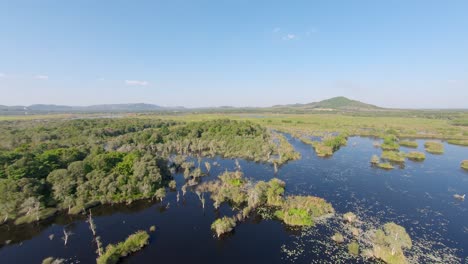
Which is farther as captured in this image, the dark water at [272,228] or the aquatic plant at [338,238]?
the aquatic plant at [338,238]

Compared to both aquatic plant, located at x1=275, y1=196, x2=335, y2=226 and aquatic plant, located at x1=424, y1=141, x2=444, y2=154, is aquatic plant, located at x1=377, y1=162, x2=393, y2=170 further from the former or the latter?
aquatic plant, located at x1=275, y1=196, x2=335, y2=226

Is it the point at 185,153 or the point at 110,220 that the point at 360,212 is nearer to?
the point at 110,220

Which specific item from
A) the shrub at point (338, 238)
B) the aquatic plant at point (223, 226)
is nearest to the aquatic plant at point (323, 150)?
the shrub at point (338, 238)

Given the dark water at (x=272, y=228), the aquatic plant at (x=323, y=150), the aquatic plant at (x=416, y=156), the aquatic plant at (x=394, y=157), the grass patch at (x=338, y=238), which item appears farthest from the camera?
the aquatic plant at (x=323, y=150)

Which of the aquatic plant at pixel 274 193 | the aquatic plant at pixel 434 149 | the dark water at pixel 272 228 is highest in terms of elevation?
the aquatic plant at pixel 434 149

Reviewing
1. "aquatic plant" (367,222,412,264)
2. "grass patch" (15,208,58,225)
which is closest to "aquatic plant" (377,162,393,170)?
"aquatic plant" (367,222,412,264)

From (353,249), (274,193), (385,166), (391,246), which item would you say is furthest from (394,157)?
(353,249)

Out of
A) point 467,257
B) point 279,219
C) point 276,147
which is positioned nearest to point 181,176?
point 279,219

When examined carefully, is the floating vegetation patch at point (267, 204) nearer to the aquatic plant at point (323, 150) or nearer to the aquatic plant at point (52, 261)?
the aquatic plant at point (52, 261)
